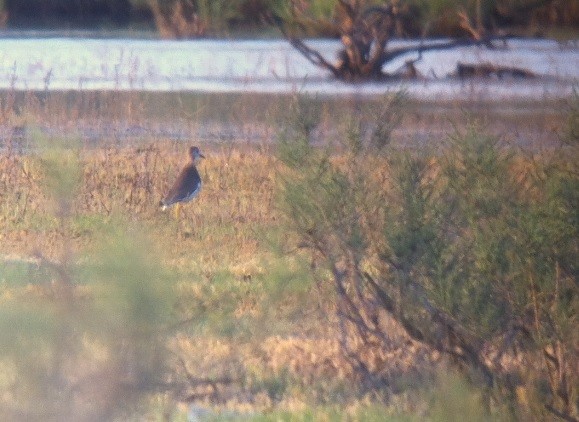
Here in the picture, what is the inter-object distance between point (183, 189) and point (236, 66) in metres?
12.9

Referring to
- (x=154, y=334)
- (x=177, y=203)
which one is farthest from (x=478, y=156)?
(x=177, y=203)

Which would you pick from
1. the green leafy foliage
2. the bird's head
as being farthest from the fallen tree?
the green leafy foliage

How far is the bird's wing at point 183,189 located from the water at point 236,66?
8389 mm

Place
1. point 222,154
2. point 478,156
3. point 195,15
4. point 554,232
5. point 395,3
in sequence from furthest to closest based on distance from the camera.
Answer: point 195,15 < point 395,3 < point 222,154 < point 478,156 < point 554,232

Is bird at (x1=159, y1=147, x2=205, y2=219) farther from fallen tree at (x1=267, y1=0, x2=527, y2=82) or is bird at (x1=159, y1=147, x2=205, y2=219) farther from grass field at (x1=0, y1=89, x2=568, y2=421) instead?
fallen tree at (x1=267, y1=0, x2=527, y2=82)

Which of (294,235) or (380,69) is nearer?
(294,235)

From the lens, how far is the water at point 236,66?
18.7m

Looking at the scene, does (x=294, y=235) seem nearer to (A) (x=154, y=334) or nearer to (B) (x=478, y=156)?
(B) (x=478, y=156)

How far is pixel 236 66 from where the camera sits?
21922mm

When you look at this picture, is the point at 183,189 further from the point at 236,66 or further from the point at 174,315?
the point at 236,66

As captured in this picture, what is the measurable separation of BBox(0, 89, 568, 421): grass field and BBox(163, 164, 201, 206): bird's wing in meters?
0.14

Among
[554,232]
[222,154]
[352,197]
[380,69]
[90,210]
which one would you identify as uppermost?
[380,69]

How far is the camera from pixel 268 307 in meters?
5.91

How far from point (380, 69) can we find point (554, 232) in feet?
49.4
